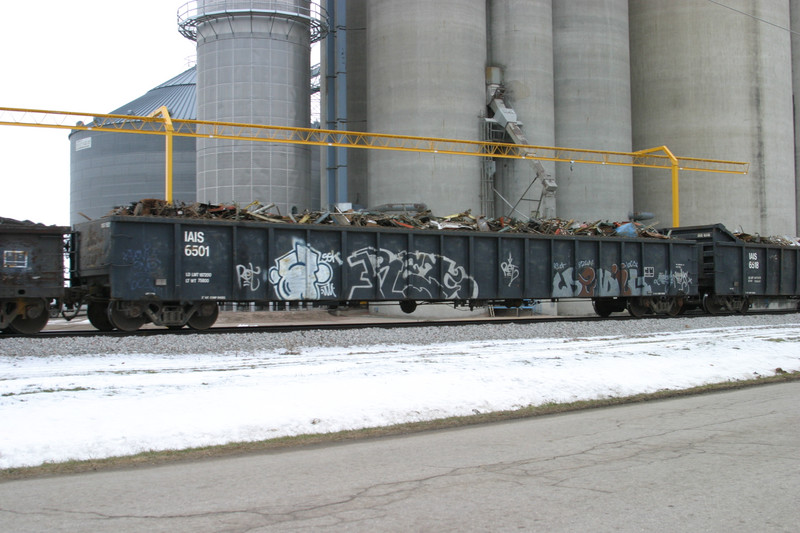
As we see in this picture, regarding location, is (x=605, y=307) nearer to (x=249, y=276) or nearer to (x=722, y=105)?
(x=249, y=276)

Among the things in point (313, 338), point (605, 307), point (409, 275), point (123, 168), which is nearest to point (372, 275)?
point (409, 275)

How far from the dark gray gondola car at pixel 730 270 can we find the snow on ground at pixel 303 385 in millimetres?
13738

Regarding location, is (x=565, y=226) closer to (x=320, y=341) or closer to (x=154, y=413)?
(x=320, y=341)

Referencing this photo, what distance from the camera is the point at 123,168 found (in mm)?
66250

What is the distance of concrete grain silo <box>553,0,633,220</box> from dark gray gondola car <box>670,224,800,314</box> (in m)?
19.2

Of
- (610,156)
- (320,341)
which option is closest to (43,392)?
(320,341)

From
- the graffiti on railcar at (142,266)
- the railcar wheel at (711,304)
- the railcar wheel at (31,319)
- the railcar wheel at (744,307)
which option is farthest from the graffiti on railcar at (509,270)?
the railcar wheel at (31,319)

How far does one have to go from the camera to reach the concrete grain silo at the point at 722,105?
53250 millimetres

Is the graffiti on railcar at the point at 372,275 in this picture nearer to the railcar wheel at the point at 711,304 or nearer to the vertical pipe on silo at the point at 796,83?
the railcar wheel at the point at 711,304

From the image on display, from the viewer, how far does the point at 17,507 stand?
206 inches

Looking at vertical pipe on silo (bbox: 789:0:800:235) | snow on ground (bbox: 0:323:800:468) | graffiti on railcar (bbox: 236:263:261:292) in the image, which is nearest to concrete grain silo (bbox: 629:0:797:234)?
vertical pipe on silo (bbox: 789:0:800:235)

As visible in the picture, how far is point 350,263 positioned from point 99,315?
7107mm

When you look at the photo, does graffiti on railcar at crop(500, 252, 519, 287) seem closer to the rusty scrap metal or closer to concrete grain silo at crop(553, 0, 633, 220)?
the rusty scrap metal

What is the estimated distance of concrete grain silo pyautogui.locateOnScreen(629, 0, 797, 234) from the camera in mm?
53250
